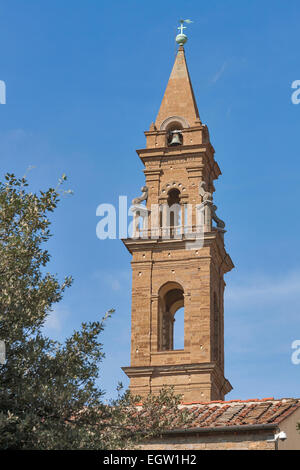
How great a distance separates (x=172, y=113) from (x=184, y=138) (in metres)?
1.49

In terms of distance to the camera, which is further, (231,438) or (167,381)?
(167,381)

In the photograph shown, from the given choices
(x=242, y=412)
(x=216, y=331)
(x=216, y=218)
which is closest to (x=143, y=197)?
(x=216, y=218)

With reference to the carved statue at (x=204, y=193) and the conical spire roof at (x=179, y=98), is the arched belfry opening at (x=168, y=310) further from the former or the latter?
the conical spire roof at (x=179, y=98)

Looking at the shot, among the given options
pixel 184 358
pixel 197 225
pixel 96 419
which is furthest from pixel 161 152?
pixel 96 419

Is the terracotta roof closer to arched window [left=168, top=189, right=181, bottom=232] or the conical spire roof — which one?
arched window [left=168, top=189, right=181, bottom=232]

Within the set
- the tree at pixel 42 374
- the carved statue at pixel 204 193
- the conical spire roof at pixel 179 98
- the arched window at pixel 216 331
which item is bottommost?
the tree at pixel 42 374

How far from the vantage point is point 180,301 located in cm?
4044

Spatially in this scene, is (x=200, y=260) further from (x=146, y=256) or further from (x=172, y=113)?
(x=172, y=113)

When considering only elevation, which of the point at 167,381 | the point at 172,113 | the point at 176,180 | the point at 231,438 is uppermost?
the point at 172,113

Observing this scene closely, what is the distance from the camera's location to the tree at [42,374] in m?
13.3

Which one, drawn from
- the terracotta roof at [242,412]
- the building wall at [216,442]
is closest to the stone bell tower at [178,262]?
the terracotta roof at [242,412]

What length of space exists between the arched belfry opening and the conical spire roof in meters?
7.27

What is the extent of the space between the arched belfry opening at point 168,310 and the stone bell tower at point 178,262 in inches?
1.6

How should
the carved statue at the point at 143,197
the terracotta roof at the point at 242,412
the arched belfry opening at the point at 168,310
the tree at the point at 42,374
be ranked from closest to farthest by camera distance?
1. the tree at the point at 42,374
2. the terracotta roof at the point at 242,412
3. the arched belfry opening at the point at 168,310
4. the carved statue at the point at 143,197
